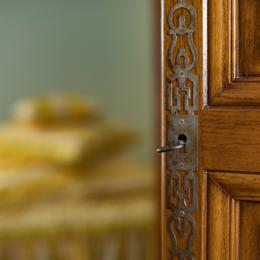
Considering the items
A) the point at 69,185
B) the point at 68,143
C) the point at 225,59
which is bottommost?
the point at 69,185

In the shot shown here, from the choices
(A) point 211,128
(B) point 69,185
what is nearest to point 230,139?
(A) point 211,128

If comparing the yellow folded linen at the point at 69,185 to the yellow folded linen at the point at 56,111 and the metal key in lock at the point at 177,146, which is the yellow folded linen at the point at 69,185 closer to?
the yellow folded linen at the point at 56,111

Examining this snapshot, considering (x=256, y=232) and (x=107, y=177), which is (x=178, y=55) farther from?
(x=107, y=177)

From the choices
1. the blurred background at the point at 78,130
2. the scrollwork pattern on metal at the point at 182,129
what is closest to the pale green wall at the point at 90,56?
the blurred background at the point at 78,130

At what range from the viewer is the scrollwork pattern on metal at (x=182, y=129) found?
711mm

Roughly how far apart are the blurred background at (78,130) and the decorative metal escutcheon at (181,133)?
26.7 inches

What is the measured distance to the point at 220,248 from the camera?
0.72 m

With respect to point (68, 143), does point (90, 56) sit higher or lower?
higher

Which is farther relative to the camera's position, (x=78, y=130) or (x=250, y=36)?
(x=78, y=130)

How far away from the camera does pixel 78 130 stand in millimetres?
→ 1518

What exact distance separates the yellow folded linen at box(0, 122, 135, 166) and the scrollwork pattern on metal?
771 mm

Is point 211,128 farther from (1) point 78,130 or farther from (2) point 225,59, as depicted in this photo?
(1) point 78,130

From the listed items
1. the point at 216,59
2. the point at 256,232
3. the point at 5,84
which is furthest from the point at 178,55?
the point at 5,84

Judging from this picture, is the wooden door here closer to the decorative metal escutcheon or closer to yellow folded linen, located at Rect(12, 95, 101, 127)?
the decorative metal escutcheon
